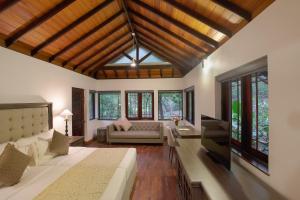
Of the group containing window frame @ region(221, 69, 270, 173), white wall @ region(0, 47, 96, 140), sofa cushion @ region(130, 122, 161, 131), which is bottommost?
sofa cushion @ region(130, 122, 161, 131)

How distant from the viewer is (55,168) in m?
2.59

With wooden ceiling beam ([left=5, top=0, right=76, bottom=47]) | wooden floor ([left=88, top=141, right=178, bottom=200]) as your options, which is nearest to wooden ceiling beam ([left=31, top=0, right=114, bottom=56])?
wooden ceiling beam ([left=5, top=0, right=76, bottom=47])

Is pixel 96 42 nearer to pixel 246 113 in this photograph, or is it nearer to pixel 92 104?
pixel 92 104

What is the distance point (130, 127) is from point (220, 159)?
519 cm

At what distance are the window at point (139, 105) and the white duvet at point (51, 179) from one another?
15.1ft

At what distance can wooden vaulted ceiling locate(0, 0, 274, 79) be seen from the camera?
2.49m

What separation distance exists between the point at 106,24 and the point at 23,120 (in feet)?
8.78

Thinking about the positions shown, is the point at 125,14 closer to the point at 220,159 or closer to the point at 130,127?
the point at 220,159

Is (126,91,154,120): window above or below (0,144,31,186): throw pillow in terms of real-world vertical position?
above

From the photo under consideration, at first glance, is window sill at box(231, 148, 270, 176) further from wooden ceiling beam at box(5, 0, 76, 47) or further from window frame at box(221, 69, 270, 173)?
wooden ceiling beam at box(5, 0, 76, 47)

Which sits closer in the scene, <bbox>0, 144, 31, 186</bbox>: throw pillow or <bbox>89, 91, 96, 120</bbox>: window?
<bbox>0, 144, 31, 186</bbox>: throw pillow

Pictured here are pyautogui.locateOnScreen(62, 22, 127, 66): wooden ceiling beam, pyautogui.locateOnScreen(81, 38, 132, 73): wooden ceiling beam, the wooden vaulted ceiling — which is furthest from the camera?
pyautogui.locateOnScreen(81, 38, 132, 73): wooden ceiling beam

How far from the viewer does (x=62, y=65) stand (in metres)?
5.05

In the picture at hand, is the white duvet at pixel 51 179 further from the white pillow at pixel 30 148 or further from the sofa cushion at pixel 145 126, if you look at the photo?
the sofa cushion at pixel 145 126
